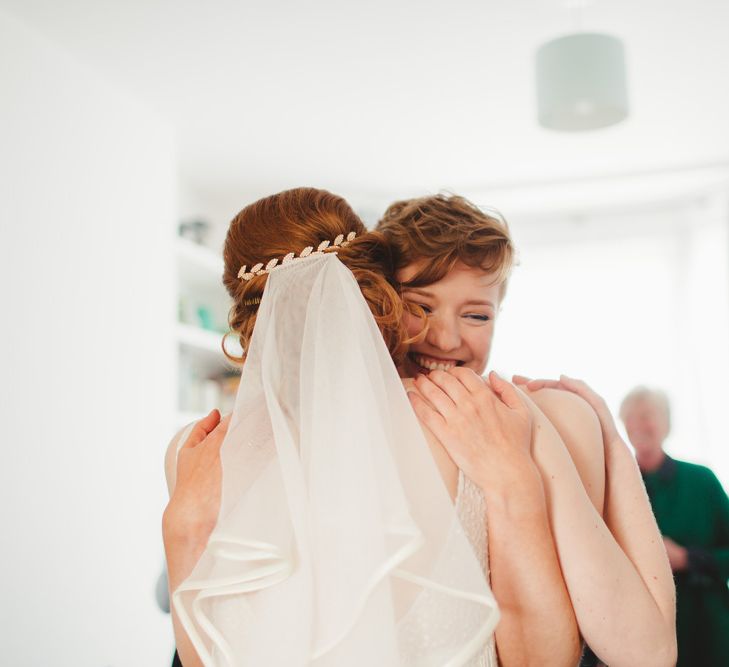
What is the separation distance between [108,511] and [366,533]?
2.54 m

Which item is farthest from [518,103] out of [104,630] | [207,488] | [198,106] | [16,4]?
[207,488]

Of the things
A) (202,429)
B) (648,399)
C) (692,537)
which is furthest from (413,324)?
(648,399)

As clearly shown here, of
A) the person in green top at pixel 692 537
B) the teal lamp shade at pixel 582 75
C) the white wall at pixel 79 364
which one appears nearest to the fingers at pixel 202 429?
the white wall at pixel 79 364

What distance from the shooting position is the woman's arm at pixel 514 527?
1.05m

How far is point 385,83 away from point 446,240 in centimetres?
241

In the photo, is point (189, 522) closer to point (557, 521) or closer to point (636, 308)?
point (557, 521)

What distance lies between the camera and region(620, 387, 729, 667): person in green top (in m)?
2.57

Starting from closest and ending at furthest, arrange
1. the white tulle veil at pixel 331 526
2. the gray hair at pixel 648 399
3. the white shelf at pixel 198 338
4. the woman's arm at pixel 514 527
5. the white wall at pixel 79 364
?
the white tulle veil at pixel 331 526
the woman's arm at pixel 514 527
the white wall at pixel 79 364
the gray hair at pixel 648 399
the white shelf at pixel 198 338

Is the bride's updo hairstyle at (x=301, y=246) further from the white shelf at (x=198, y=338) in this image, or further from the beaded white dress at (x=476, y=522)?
the white shelf at (x=198, y=338)

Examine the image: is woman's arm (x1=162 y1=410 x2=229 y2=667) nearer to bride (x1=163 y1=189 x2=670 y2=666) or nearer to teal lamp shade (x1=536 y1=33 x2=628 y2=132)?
bride (x1=163 y1=189 x2=670 y2=666)

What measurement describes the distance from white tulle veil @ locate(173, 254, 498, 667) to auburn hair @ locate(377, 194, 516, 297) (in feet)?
1.01

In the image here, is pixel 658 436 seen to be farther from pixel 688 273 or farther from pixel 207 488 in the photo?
pixel 688 273

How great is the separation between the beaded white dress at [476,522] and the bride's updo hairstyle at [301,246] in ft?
0.90

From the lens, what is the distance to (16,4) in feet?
9.43
